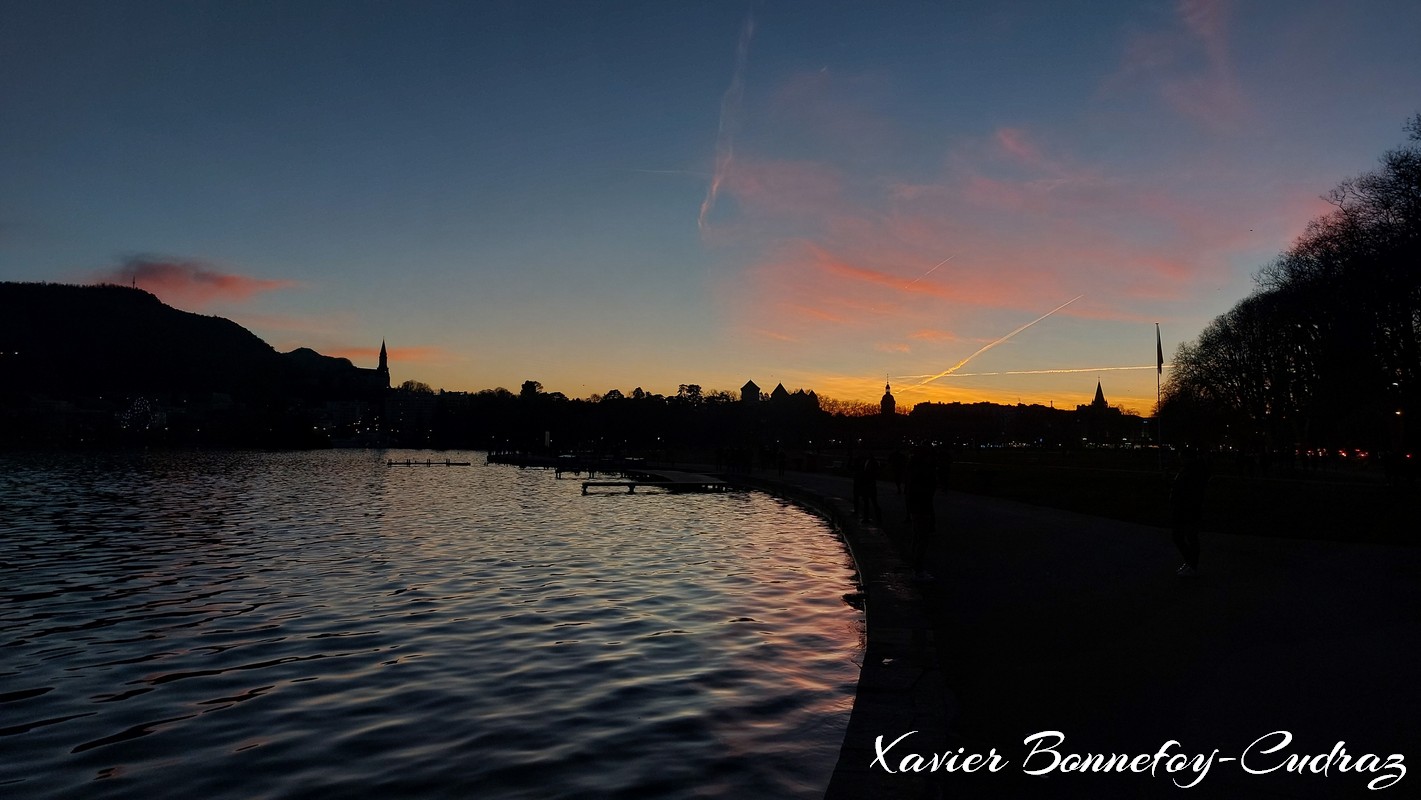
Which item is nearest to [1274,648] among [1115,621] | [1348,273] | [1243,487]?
[1115,621]

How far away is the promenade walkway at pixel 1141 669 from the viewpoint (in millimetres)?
5766

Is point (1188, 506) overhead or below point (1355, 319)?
below

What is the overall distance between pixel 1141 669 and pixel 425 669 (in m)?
7.58

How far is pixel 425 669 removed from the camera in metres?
10.6

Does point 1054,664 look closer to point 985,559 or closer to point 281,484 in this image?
point 985,559

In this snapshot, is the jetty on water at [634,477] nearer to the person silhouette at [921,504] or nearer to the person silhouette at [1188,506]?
the person silhouette at [921,504]

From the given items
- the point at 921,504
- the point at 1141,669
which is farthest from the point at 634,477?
the point at 1141,669

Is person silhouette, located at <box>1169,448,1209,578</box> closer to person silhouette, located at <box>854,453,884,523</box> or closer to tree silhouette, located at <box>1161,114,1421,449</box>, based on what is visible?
person silhouette, located at <box>854,453,884,523</box>

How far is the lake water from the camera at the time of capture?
718 cm

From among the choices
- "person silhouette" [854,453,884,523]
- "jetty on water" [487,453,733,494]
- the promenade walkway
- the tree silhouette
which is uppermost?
the tree silhouette

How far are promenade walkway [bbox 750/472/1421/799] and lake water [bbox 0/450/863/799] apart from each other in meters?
0.95

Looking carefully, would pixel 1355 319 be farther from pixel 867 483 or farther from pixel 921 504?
pixel 921 504

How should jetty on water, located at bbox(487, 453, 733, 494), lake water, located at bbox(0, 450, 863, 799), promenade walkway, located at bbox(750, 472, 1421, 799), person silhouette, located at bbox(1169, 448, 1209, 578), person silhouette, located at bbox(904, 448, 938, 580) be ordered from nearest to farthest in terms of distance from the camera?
promenade walkway, located at bbox(750, 472, 1421, 799) < lake water, located at bbox(0, 450, 863, 799) < person silhouette, located at bbox(904, 448, 938, 580) < person silhouette, located at bbox(1169, 448, 1209, 578) < jetty on water, located at bbox(487, 453, 733, 494)

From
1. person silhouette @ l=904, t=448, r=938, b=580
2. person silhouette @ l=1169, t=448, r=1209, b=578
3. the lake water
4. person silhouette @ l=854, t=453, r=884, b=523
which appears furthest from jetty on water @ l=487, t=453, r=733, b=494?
person silhouette @ l=1169, t=448, r=1209, b=578
